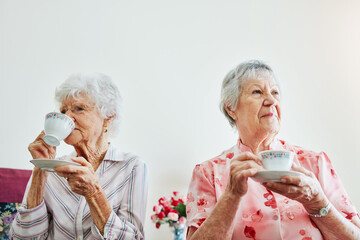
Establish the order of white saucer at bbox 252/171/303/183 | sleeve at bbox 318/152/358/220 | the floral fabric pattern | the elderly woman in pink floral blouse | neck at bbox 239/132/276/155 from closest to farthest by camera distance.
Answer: white saucer at bbox 252/171/303/183 → the elderly woman in pink floral blouse → sleeve at bbox 318/152/358/220 → neck at bbox 239/132/276/155 → the floral fabric pattern

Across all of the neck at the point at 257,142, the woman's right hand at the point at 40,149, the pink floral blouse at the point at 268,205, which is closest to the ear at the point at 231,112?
the neck at the point at 257,142

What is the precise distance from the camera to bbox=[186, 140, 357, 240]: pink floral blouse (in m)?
1.15

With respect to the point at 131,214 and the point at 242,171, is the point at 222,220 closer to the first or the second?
the point at 242,171

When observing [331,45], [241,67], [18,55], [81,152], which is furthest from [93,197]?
[331,45]

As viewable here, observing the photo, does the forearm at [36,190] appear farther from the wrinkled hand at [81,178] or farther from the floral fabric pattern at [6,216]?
the floral fabric pattern at [6,216]

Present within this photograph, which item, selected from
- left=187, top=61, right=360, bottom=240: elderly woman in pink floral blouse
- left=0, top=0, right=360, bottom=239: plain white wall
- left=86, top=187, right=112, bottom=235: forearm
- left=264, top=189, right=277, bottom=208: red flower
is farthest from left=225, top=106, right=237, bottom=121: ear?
left=0, top=0, right=360, bottom=239: plain white wall

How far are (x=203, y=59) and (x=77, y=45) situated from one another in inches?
34.0

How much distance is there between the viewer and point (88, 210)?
4.44 ft

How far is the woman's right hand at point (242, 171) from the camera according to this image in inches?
39.1

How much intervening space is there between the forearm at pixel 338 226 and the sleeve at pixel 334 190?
6cm

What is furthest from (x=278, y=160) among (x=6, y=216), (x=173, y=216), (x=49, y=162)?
(x=6, y=216)

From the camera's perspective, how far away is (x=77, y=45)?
2.30 meters

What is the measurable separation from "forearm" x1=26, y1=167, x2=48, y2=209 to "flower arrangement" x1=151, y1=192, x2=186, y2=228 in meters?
0.75

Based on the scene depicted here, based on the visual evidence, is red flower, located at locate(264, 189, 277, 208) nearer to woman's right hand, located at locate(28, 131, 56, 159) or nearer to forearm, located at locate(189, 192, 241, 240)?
forearm, located at locate(189, 192, 241, 240)
